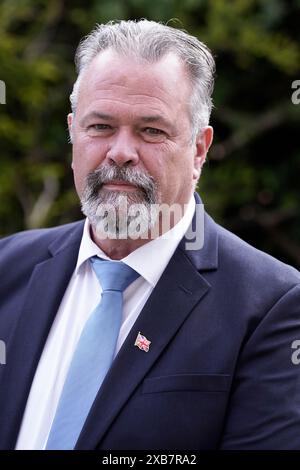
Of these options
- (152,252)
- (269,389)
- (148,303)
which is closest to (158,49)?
(152,252)

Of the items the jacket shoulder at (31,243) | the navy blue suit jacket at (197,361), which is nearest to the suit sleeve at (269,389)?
the navy blue suit jacket at (197,361)

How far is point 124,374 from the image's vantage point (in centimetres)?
227

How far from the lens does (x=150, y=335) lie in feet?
7.62

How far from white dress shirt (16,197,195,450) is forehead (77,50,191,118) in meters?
0.33

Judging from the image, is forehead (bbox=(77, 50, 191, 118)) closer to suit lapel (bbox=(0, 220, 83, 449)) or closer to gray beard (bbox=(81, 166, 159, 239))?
gray beard (bbox=(81, 166, 159, 239))

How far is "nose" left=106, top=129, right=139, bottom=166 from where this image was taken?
234cm

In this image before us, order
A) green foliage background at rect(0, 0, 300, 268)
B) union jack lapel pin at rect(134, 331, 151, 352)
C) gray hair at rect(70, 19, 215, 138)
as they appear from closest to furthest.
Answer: union jack lapel pin at rect(134, 331, 151, 352)
gray hair at rect(70, 19, 215, 138)
green foliage background at rect(0, 0, 300, 268)

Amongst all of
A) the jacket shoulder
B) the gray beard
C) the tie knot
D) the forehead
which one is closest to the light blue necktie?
the tie knot

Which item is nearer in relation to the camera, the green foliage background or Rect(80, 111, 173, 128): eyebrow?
Rect(80, 111, 173, 128): eyebrow

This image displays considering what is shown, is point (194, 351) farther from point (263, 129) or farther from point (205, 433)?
point (263, 129)

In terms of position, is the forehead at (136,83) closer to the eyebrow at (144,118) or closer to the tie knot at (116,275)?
the eyebrow at (144,118)

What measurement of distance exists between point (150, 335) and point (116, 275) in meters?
0.21

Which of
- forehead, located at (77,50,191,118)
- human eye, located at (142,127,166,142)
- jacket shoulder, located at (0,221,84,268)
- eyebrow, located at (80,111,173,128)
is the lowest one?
jacket shoulder, located at (0,221,84,268)

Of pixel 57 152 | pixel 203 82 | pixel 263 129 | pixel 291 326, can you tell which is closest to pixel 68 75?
pixel 57 152
